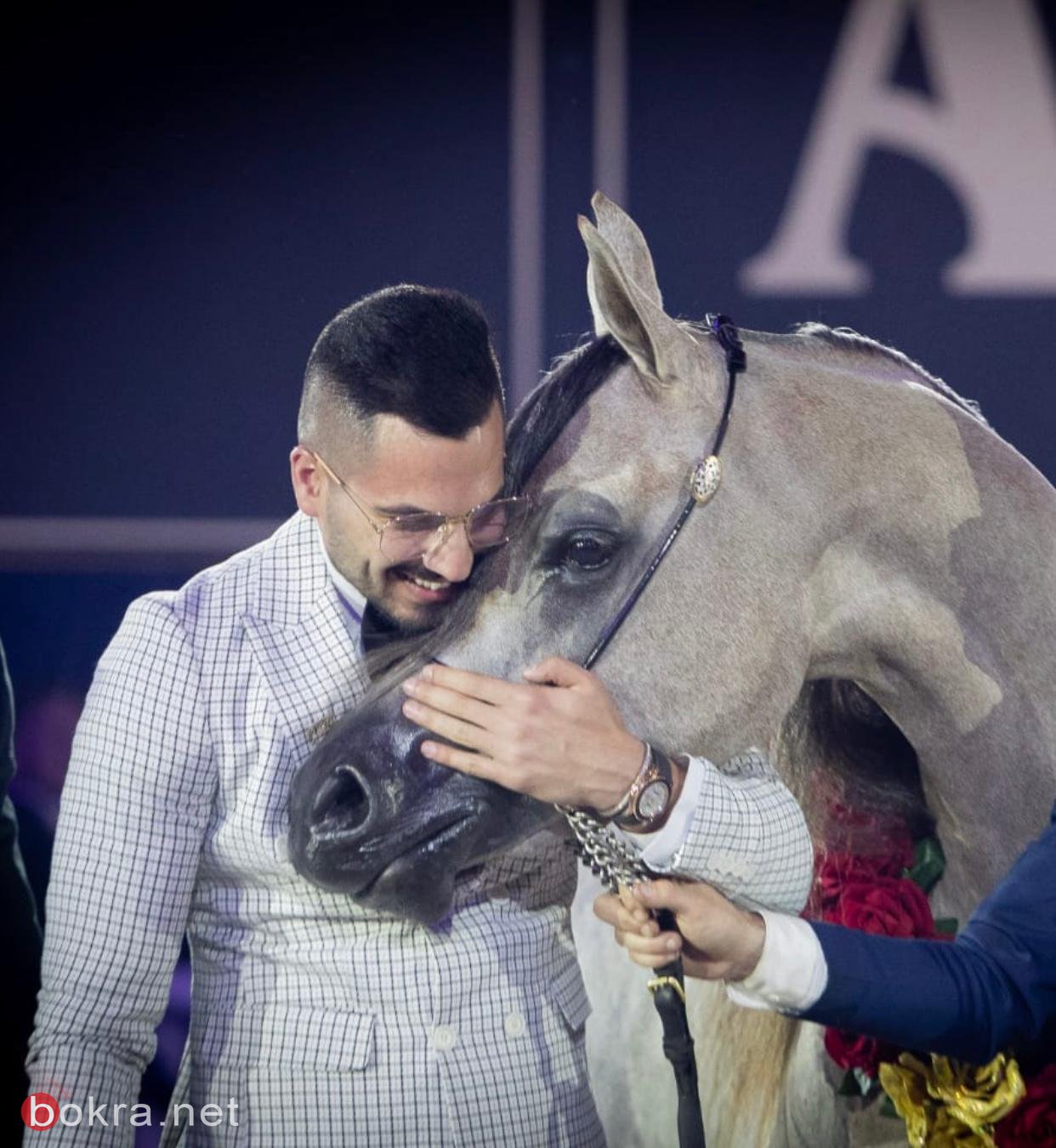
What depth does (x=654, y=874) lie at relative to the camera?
4.36 ft

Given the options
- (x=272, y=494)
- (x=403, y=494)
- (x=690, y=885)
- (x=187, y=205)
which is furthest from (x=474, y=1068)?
(x=187, y=205)

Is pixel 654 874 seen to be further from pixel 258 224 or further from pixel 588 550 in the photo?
pixel 258 224

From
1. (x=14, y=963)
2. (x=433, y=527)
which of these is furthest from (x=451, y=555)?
(x=14, y=963)

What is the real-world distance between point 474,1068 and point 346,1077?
0.38 feet

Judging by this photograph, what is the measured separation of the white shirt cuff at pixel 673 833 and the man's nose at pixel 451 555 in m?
0.29

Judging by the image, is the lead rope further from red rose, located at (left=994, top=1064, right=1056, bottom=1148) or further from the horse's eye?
red rose, located at (left=994, top=1064, right=1056, bottom=1148)

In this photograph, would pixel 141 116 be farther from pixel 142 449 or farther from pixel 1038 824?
pixel 1038 824

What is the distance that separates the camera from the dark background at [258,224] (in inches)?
90.1

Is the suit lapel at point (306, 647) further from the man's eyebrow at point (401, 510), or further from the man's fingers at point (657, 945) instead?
the man's fingers at point (657, 945)

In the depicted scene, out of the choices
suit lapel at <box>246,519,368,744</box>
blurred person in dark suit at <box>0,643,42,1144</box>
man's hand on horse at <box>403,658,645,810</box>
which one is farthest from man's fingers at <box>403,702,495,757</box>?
blurred person in dark suit at <box>0,643,42,1144</box>

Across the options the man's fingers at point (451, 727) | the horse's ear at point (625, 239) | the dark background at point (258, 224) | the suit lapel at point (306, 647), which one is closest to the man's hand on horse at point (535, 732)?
the man's fingers at point (451, 727)

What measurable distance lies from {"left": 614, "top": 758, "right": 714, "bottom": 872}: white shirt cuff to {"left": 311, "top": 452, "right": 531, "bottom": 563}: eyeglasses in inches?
12.0

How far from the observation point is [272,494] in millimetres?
2402

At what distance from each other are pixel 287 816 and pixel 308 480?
1.09 feet
